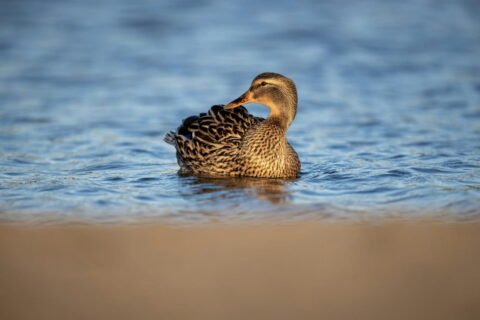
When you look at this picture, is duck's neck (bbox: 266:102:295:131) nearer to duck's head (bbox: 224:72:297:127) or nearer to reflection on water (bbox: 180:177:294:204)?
duck's head (bbox: 224:72:297:127)

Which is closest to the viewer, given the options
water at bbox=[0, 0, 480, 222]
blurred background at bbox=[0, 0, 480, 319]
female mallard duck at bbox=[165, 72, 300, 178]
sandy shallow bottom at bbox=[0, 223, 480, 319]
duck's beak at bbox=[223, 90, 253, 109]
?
sandy shallow bottom at bbox=[0, 223, 480, 319]

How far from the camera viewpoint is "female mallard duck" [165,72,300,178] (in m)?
7.76

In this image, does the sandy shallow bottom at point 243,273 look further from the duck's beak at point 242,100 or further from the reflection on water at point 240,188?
the duck's beak at point 242,100

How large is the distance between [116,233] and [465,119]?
693 centimetres

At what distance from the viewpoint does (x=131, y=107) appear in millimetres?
11695

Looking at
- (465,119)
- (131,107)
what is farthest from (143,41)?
(465,119)

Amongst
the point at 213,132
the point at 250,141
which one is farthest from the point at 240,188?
the point at 213,132

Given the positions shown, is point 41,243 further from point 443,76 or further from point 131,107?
point 443,76

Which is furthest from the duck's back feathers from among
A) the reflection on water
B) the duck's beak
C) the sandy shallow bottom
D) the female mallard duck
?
the sandy shallow bottom

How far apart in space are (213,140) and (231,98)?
3.89 m

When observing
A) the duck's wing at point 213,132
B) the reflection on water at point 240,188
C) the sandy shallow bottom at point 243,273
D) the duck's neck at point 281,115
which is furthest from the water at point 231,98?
the sandy shallow bottom at point 243,273

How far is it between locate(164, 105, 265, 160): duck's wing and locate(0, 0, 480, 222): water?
14.3 inches

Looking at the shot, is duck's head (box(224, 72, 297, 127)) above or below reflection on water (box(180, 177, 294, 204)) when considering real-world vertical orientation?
above

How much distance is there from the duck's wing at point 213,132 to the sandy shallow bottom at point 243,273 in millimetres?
2493
